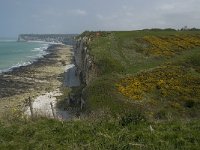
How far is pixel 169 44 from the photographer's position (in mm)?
48344

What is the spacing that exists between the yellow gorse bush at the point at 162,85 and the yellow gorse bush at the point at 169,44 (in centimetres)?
1192

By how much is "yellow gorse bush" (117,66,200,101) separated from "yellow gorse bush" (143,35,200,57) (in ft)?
39.1

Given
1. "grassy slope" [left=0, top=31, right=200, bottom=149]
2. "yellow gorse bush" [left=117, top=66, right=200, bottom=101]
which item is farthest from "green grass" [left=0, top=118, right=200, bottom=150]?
"yellow gorse bush" [left=117, top=66, right=200, bottom=101]

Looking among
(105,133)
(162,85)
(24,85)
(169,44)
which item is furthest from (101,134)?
(24,85)

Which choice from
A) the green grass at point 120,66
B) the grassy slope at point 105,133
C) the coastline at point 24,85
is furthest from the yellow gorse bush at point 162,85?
the coastline at point 24,85

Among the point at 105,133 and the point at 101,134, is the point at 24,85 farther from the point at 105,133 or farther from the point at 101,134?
the point at 101,134

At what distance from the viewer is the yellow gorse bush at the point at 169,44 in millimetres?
44000

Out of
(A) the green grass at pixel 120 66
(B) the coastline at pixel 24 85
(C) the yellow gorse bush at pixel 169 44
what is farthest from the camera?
(B) the coastline at pixel 24 85

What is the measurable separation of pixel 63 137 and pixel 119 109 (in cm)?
1077

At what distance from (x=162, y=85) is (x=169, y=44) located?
68.0ft

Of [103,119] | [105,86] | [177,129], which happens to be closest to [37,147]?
[103,119]

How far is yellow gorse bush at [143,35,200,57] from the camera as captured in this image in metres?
44.0

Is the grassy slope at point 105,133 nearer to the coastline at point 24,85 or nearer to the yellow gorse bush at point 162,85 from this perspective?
the yellow gorse bush at point 162,85

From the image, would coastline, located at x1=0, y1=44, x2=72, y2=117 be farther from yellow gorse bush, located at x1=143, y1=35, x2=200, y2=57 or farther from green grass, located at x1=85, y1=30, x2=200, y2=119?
yellow gorse bush, located at x1=143, y1=35, x2=200, y2=57
